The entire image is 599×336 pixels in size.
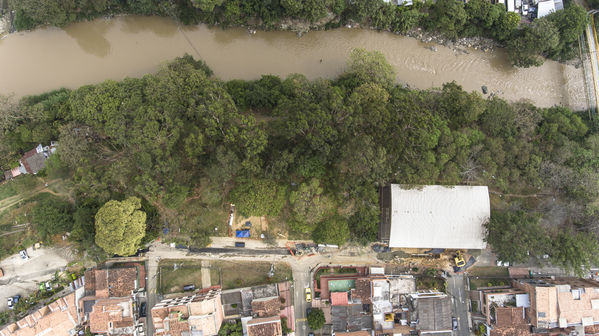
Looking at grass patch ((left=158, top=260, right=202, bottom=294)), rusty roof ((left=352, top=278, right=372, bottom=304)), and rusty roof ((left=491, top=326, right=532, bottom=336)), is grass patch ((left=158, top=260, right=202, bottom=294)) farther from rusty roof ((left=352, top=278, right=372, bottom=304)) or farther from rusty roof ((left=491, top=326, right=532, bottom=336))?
rusty roof ((left=491, top=326, right=532, bottom=336))

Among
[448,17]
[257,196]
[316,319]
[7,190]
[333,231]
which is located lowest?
[316,319]

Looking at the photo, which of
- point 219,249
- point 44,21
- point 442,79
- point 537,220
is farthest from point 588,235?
point 44,21

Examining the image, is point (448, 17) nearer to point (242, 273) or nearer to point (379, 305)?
point (379, 305)

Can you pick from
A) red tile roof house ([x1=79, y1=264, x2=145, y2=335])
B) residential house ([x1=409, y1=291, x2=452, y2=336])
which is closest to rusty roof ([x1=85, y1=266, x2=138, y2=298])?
red tile roof house ([x1=79, y1=264, x2=145, y2=335])

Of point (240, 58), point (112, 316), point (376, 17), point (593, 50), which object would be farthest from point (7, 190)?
point (593, 50)

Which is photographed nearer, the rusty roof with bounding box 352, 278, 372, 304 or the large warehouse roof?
the large warehouse roof

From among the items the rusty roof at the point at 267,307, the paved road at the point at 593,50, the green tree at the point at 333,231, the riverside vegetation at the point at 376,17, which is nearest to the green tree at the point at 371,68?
the riverside vegetation at the point at 376,17

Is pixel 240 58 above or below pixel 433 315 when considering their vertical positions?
above

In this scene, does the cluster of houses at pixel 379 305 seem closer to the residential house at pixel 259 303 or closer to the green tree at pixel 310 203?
the residential house at pixel 259 303
